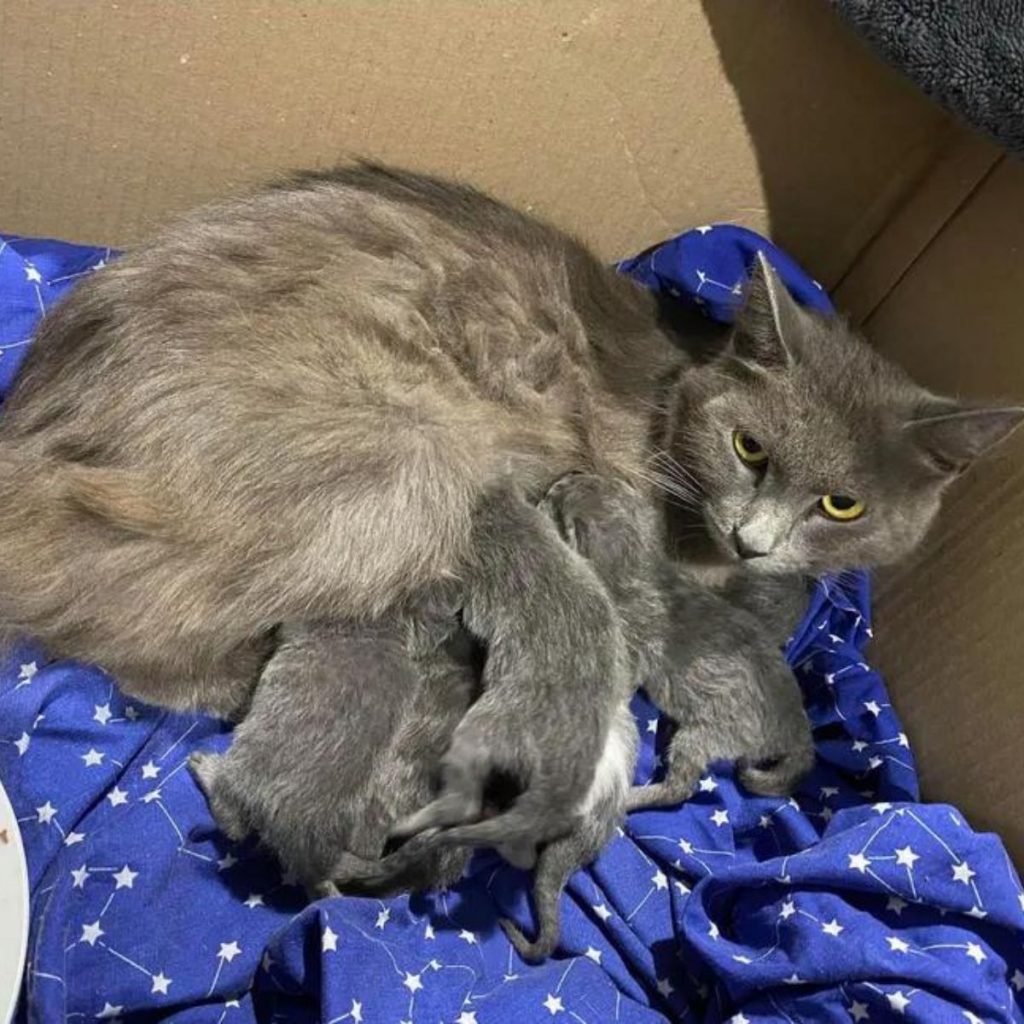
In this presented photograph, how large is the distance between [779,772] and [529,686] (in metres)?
0.52

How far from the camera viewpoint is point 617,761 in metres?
1.50

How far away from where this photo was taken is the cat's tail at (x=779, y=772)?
1.74 metres

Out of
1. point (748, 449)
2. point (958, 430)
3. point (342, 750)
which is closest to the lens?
point (342, 750)

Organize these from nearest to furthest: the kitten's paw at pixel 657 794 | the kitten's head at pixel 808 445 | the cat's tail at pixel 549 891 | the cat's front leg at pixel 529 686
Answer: the cat's front leg at pixel 529 686
the cat's tail at pixel 549 891
the kitten's head at pixel 808 445
the kitten's paw at pixel 657 794

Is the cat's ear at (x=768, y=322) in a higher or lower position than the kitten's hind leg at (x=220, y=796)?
higher

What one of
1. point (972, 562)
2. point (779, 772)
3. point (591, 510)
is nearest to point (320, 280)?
point (591, 510)

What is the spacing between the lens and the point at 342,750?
1.44 metres

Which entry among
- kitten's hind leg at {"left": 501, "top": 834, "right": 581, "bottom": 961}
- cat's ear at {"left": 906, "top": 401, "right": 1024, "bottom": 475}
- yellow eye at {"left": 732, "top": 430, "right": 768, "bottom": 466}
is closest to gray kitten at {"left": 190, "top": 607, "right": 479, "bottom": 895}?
kitten's hind leg at {"left": 501, "top": 834, "right": 581, "bottom": 961}

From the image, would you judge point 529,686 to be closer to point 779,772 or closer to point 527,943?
point 527,943

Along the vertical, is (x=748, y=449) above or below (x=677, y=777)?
above

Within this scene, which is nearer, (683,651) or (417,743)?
(417,743)

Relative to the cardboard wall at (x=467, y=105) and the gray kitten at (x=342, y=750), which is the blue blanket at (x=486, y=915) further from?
the cardboard wall at (x=467, y=105)

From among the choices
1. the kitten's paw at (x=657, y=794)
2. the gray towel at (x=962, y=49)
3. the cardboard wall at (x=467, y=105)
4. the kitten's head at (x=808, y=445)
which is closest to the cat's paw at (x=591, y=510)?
the kitten's head at (x=808, y=445)

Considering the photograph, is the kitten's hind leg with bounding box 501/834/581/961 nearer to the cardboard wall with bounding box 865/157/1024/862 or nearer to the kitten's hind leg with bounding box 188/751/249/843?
the kitten's hind leg with bounding box 188/751/249/843
